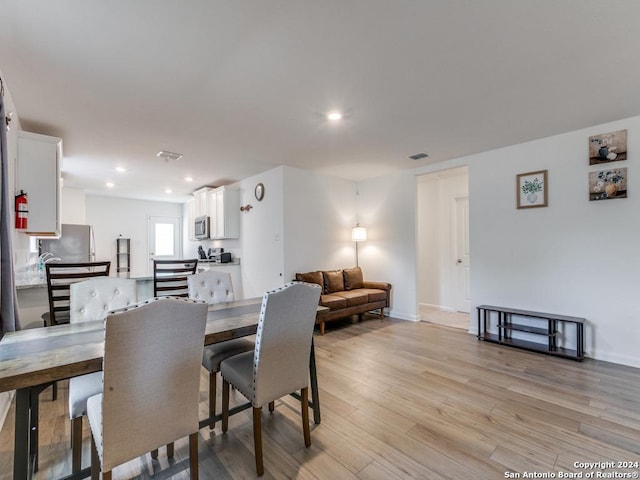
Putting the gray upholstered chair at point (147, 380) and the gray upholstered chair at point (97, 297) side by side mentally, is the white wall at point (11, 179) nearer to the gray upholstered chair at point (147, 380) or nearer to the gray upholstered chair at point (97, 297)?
the gray upholstered chair at point (97, 297)

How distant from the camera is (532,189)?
12.1 feet

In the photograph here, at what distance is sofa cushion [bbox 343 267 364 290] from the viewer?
203 inches

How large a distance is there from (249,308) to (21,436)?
1316mm

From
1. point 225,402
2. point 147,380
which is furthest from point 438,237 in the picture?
point 147,380

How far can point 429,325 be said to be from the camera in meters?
4.62

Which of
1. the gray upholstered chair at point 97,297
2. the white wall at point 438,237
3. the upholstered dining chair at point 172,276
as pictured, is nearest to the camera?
the gray upholstered chair at point 97,297

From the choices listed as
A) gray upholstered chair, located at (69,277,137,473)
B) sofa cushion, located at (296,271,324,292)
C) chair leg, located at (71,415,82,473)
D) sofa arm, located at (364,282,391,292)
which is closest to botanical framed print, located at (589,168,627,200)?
sofa arm, located at (364,282,391,292)

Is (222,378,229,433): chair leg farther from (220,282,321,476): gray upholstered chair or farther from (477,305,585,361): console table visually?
(477,305,585,361): console table

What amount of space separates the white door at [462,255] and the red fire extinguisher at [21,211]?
592 cm

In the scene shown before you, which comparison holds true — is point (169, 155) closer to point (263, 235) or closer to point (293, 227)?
point (263, 235)

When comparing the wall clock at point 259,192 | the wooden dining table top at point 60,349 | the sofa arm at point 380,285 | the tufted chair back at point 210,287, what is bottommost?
the sofa arm at point 380,285

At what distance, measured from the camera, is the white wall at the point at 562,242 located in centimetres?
307

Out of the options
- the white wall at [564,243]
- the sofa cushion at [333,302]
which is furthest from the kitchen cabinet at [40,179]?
the white wall at [564,243]

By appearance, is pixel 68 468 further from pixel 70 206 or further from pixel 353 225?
pixel 70 206
